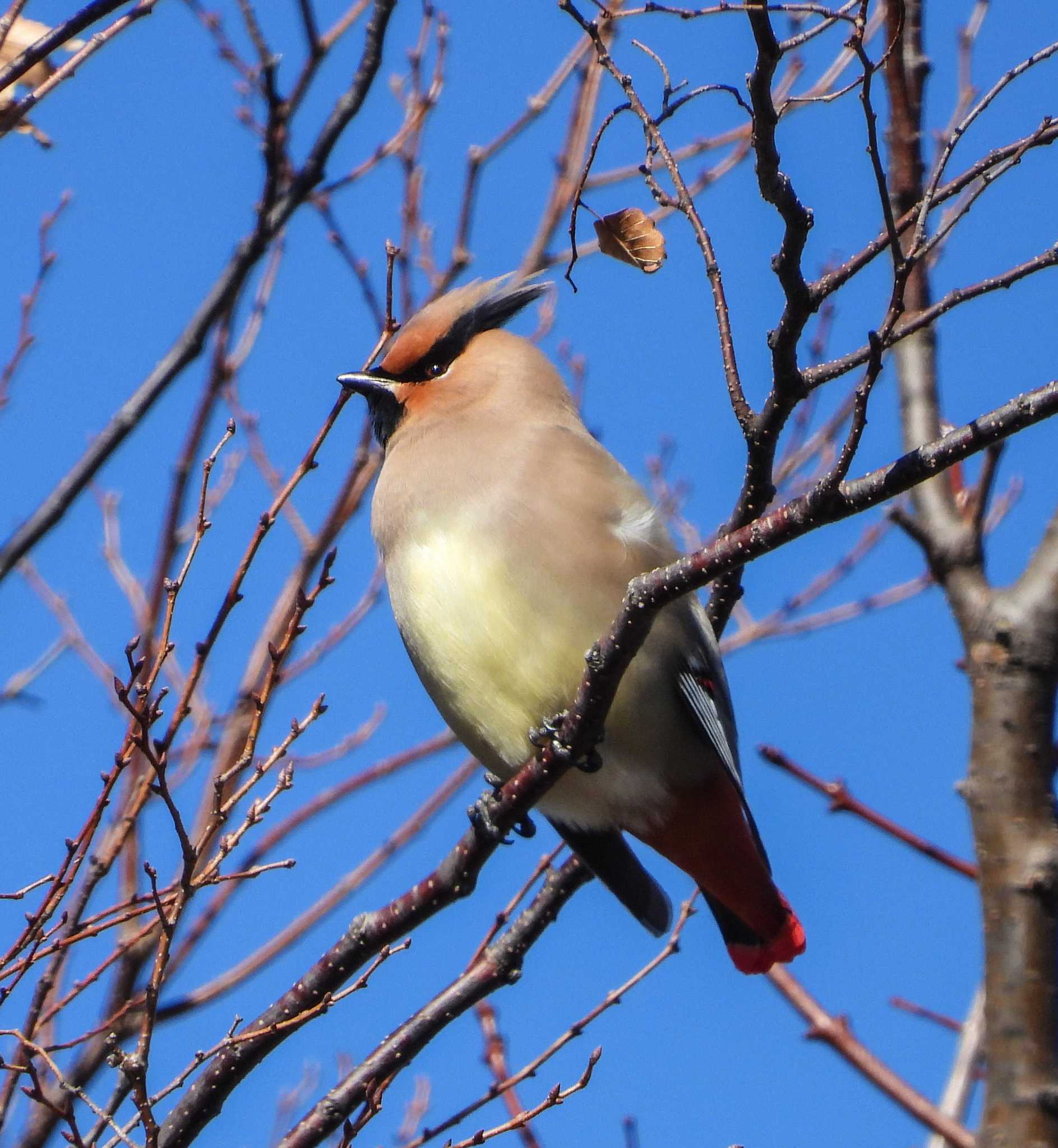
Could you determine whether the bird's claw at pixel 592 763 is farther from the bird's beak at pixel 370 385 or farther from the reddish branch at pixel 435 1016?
the bird's beak at pixel 370 385

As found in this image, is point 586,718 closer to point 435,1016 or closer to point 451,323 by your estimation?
point 435,1016

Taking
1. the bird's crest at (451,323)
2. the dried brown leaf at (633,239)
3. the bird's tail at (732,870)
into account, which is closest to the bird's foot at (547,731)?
the bird's tail at (732,870)

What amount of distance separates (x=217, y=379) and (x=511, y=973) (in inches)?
65.0

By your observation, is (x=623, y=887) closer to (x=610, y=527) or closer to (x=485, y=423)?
(x=610, y=527)

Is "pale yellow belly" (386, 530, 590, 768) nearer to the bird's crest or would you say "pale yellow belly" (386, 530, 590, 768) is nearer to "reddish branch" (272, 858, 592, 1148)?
"reddish branch" (272, 858, 592, 1148)

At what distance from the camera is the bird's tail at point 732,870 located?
3.80m

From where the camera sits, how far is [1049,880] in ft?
8.02

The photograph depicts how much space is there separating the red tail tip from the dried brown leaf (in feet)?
6.26

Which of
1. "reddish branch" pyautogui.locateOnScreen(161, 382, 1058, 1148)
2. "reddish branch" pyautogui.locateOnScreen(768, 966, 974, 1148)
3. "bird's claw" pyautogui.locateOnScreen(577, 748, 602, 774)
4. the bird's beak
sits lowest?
"reddish branch" pyautogui.locateOnScreen(768, 966, 974, 1148)

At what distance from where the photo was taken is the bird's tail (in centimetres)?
380

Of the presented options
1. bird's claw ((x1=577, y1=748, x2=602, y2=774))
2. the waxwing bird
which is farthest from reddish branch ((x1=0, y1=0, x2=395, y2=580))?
bird's claw ((x1=577, y1=748, x2=602, y2=774))

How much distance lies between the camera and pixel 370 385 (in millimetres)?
4133

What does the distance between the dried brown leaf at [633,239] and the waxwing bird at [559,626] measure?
98cm

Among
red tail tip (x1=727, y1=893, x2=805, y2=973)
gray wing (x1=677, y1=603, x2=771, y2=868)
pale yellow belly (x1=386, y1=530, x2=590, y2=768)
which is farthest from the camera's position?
red tail tip (x1=727, y1=893, x2=805, y2=973)
